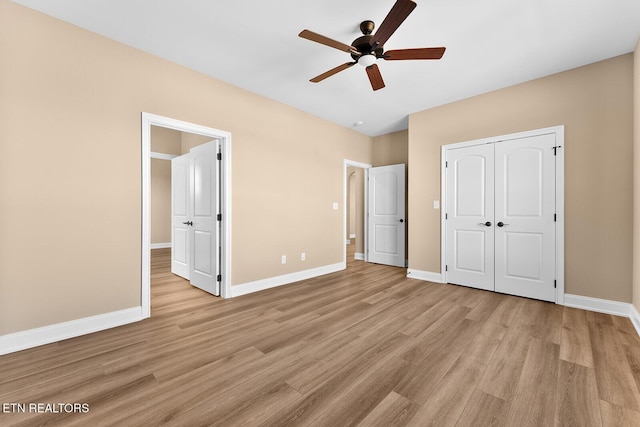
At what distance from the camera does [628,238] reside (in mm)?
2869

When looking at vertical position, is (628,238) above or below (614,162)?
below

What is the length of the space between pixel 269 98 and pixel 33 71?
2511 mm

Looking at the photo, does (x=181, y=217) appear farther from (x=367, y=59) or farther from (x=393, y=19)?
(x=393, y=19)

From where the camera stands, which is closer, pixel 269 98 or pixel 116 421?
pixel 116 421

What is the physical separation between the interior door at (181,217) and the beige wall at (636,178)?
558cm

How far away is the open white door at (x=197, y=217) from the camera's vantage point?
3.59 metres

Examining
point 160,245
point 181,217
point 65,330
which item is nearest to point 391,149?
point 181,217

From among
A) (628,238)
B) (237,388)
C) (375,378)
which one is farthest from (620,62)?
(237,388)

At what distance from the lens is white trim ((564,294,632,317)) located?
9.45 ft

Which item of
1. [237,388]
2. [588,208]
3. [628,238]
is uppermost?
[588,208]

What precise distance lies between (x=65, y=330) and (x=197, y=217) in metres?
1.95

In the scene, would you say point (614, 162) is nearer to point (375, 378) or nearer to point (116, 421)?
point (375, 378)

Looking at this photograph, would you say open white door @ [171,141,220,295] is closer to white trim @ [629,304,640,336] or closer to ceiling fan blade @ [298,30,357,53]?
ceiling fan blade @ [298,30,357,53]

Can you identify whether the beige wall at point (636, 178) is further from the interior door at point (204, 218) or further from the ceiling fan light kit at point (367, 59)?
the interior door at point (204, 218)
